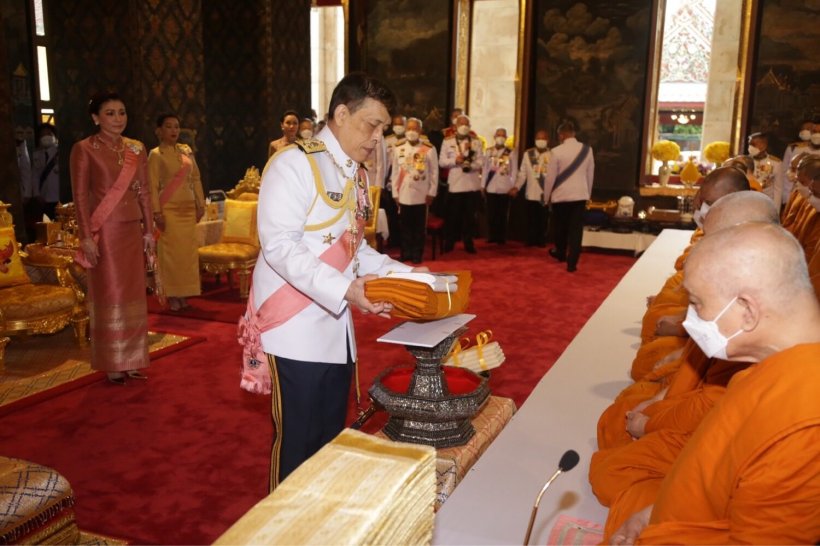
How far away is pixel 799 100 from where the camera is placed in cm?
991

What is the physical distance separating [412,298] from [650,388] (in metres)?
1.10

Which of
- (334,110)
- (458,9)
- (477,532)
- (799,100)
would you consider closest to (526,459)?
(477,532)

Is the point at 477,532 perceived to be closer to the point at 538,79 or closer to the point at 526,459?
the point at 526,459

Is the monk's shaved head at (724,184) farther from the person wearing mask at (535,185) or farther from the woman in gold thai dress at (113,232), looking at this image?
the person wearing mask at (535,185)

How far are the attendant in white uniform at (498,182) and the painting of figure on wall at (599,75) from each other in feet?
3.40

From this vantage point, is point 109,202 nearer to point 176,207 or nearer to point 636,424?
point 176,207

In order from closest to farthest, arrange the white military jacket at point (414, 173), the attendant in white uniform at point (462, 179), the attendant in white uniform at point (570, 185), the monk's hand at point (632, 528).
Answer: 1. the monk's hand at point (632, 528)
2. the attendant in white uniform at point (570, 185)
3. the white military jacket at point (414, 173)
4. the attendant in white uniform at point (462, 179)

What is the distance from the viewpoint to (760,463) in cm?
137

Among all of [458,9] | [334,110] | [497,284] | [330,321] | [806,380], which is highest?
[458,9]

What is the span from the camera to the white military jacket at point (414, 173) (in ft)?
30.5

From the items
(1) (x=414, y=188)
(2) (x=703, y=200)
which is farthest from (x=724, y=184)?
(1) (x=414, y=188)

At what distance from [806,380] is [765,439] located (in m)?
0.13

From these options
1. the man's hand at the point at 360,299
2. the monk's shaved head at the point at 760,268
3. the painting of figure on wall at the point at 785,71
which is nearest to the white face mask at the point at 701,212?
the man's hand at the point at 360,299

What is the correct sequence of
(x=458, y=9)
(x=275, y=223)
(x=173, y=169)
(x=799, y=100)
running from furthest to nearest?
1. (x=458, y=9)
2. (x=799, y=100)
3. (x=173, y=169)
4. (x=275, y=223)
